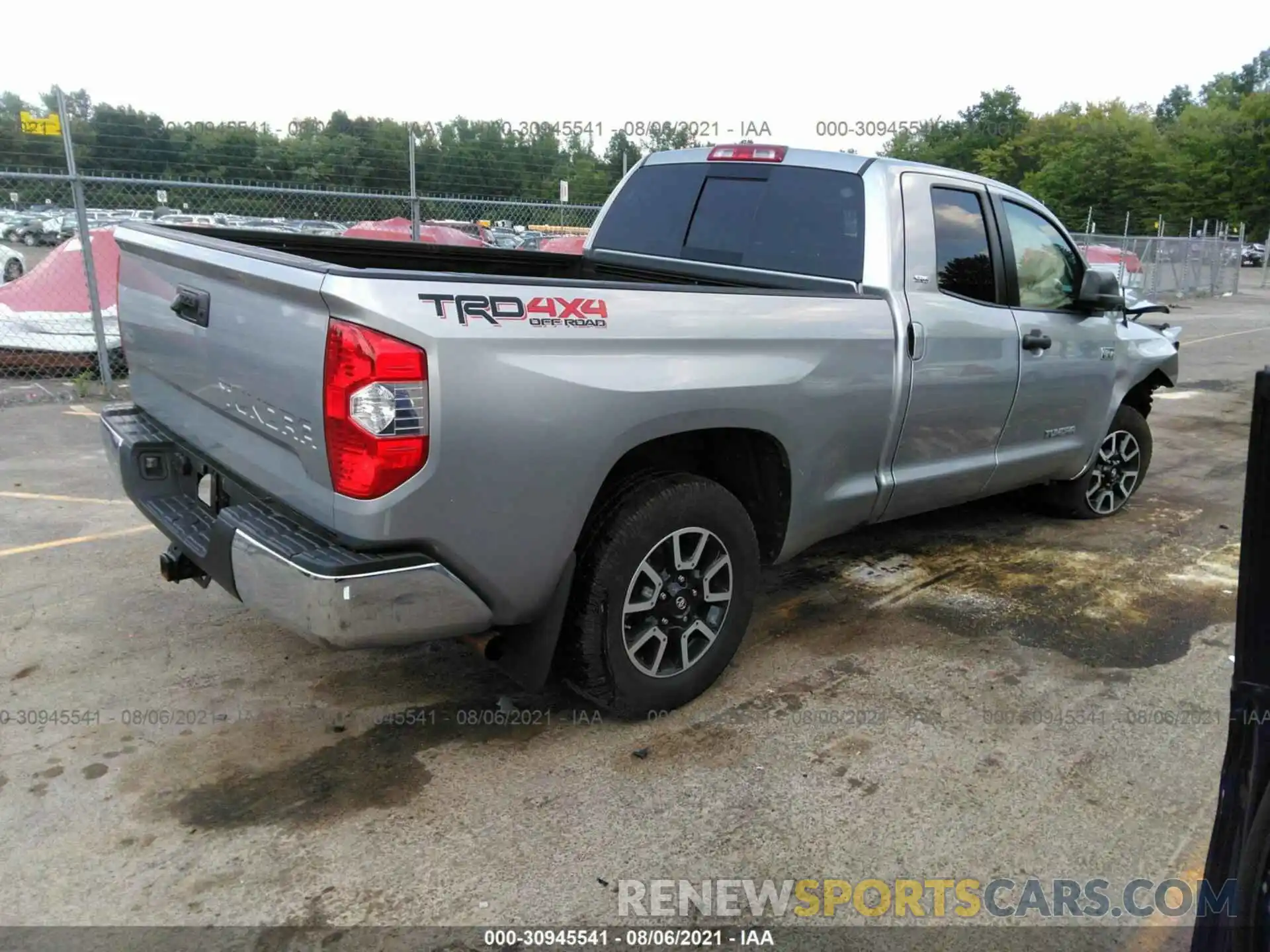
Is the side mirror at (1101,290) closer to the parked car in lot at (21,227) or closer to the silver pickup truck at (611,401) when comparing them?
the silver pickup truck at (611,401)

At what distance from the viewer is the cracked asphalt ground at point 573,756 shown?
2.61m

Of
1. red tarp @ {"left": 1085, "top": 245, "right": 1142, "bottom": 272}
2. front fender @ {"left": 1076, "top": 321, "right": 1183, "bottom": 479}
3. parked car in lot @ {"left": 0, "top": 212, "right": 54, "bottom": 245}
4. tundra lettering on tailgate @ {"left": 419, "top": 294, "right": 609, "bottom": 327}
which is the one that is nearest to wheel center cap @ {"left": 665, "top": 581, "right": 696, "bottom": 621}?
tundra lettering on tailgate @ {"left": 419, "top": 294, "right": 609, "bottom": 327}

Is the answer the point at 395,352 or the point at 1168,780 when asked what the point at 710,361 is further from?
the point at 1168,780

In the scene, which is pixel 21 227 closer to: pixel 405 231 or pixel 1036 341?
pixel 405 231

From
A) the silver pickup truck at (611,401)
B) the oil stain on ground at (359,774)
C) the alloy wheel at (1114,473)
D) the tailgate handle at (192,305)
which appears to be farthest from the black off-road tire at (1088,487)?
the tailgate handle at (192,305)

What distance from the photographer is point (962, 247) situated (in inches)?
170

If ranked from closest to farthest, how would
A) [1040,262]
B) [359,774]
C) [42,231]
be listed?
[359,774]
[1040,262]
[42,231]

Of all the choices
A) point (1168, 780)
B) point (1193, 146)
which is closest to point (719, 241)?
point (1168, 780)

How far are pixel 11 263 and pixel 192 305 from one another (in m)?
12.8

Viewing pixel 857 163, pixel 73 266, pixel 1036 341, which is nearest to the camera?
pixel 857 163

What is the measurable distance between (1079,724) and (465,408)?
2538mm

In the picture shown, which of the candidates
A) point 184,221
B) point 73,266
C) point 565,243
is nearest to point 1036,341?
point 184,221

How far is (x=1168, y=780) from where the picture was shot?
3.17 meters

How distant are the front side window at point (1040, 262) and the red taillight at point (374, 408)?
10.9 feet
